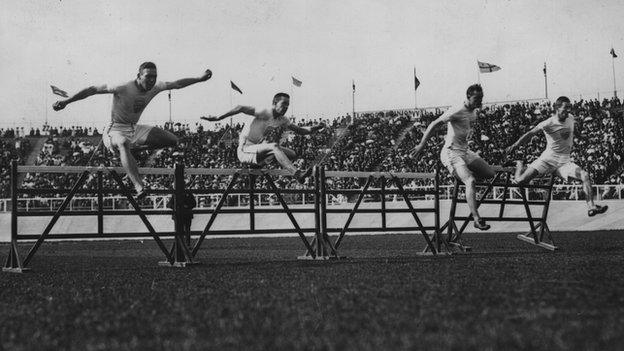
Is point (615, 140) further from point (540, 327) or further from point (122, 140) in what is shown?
point (540, 327)

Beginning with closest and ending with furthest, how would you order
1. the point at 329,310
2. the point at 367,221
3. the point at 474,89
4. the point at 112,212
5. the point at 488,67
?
the point at 329,310, the point at 112,212, the point at 474,89, the point at 367,221, the point at 488,67

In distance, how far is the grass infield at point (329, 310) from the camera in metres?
3.32

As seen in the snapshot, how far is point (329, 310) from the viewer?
433 centimetres

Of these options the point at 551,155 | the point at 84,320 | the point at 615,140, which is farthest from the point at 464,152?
the point at 615,140

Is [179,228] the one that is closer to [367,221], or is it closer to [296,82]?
[367,221]

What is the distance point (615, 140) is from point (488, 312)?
3032 cm

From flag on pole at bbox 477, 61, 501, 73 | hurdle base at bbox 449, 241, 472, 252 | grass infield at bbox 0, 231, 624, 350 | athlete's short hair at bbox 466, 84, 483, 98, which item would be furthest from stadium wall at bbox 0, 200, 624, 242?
flag on pole at bbox 477, 61, 501, 73

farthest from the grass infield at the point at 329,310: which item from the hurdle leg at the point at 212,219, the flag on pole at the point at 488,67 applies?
the flag on pole at the point at 488,67

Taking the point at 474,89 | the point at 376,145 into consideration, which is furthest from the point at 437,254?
the point at 376,145

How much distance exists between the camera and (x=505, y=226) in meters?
22.3

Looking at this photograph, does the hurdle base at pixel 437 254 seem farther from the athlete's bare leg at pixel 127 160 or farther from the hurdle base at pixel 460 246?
the athlete's bare leg at pixel 127 160

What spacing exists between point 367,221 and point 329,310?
20921 mm

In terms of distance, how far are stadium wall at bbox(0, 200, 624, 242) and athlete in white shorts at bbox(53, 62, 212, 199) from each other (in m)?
9.43

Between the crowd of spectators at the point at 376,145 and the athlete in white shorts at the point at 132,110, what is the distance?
1938 centimetres
